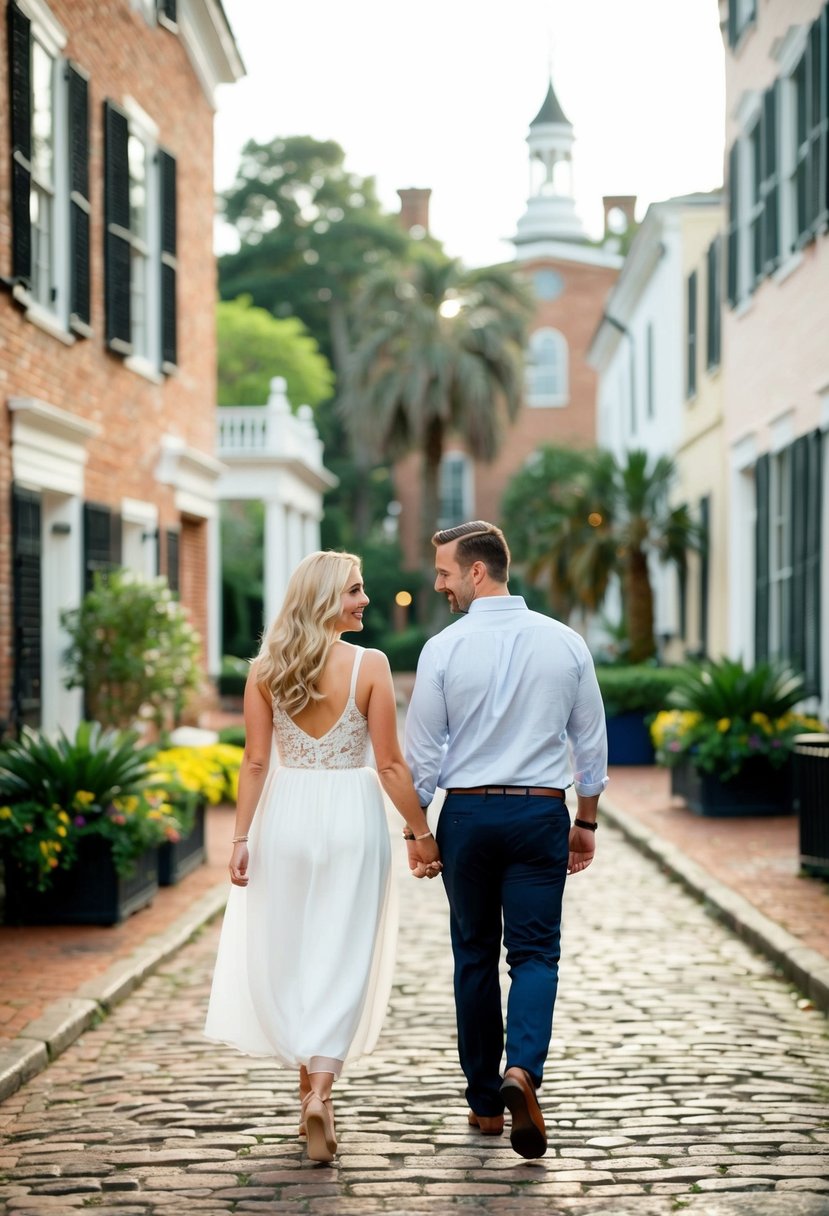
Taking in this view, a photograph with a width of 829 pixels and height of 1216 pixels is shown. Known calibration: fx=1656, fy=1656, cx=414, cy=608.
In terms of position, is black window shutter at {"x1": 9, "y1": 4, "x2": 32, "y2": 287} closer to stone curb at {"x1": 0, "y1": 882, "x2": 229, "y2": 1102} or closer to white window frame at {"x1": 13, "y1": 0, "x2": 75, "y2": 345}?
white window frame at {"x1": 13, "y1": 0, "x2": 75, "y2": 345}

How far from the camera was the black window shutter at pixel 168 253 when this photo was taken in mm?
15961

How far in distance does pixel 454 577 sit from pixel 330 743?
2.13ft

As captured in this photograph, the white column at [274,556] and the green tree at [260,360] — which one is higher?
the green tree at [260,360]

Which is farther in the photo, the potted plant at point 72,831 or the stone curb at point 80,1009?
the potted plant at point 72,831

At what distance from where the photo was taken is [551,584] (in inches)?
980

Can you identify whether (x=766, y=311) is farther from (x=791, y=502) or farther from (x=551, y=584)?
(x=551, y=584)

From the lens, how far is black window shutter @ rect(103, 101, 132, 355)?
13922mm

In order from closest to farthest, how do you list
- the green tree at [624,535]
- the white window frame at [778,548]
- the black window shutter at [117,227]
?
the black window shutter at [117,227], the white window frame at [778,548], the green tree at [624,535]

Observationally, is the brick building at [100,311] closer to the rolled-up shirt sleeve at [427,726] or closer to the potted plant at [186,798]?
the potted plant at [186,798]

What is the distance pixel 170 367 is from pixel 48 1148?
39.0ft

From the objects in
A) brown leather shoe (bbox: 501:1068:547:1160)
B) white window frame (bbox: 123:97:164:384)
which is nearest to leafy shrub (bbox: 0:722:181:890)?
brown leather shoe (bbox: 501:1068:547:1160)

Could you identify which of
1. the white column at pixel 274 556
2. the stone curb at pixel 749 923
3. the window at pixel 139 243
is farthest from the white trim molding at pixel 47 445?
the white column at pixel 274 556

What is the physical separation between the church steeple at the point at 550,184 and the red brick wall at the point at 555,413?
7363mm

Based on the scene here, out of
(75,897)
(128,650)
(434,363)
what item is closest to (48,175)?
(128,650)
